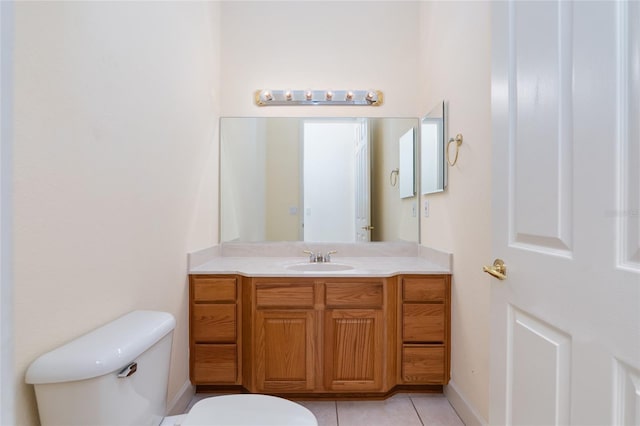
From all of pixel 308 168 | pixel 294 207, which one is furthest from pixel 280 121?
pixel 294 207

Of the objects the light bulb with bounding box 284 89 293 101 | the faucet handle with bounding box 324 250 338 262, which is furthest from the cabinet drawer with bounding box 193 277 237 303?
the light bulb with bounding box 284 89 293 101

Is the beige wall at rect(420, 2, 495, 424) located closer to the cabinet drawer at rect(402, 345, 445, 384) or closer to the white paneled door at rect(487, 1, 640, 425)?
the cabinet drawer at rect(402, 345, 445, 384)

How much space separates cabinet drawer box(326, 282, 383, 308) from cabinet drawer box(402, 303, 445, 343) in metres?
0.21

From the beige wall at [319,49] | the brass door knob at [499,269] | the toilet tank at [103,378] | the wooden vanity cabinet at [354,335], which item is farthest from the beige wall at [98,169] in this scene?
the brass door knob at [499,269]

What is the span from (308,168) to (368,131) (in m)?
0.52

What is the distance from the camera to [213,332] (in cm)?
189

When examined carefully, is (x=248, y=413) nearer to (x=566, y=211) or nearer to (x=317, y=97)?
(x=566, y=211)

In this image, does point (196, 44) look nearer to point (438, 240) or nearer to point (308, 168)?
point (308, 168)

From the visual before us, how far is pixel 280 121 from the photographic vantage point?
240cm

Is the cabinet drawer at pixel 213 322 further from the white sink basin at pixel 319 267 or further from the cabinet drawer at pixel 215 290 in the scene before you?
the white sink basin at pixel 319 267

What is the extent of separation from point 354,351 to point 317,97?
1.70 metres

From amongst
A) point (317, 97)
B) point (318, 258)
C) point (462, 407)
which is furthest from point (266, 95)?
point (462, 407)

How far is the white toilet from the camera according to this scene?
78cm

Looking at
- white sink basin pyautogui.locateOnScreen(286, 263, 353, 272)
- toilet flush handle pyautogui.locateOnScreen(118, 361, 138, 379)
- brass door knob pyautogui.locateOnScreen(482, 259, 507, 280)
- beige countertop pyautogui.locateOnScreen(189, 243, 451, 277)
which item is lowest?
toilet flush handle pyautogui.locateOnScreen(118, 361, 138, 379)
